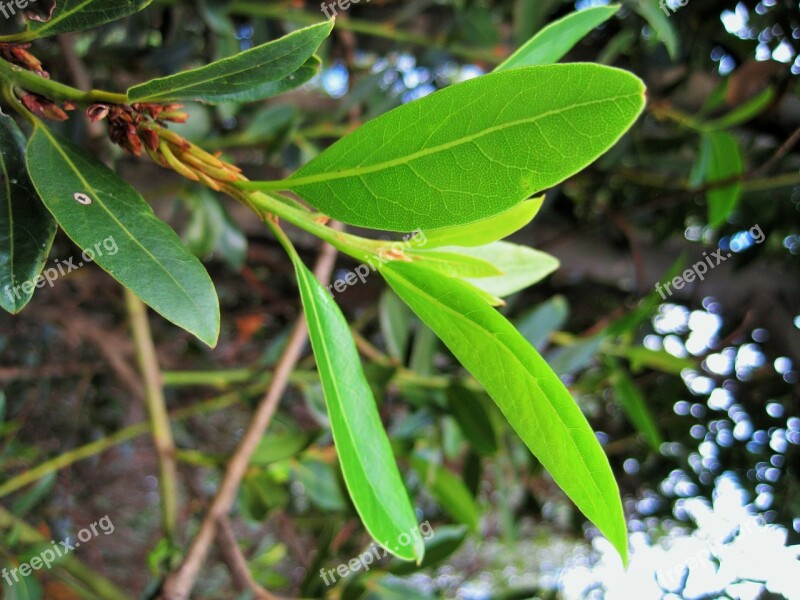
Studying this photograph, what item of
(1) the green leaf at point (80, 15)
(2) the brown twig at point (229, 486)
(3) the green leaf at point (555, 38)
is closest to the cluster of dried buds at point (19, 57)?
(1) the green leaf at point (80, 15)

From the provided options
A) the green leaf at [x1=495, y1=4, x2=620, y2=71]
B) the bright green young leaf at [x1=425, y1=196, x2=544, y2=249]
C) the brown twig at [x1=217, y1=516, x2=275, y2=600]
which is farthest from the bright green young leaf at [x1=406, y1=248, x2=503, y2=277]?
the brown twig at [x1=217, y1=516, x2=275, y2=600]

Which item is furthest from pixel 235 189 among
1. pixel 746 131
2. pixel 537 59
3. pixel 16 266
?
pixel 746 131

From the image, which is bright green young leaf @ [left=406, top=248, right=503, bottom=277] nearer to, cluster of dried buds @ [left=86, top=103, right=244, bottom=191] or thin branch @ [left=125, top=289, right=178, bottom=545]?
cluster of dried buds @ [left=86, top=103, right=244, bottom=191]

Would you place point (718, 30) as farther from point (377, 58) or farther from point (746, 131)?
point (377, 58)

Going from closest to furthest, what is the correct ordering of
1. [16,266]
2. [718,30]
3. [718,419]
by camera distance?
1. [16,266]
2. [718,30]
3. [718,419]

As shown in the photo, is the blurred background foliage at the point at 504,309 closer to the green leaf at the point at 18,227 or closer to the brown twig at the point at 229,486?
the brown twig at the point at 229,486

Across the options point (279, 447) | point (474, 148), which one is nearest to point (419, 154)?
point (474, 148)

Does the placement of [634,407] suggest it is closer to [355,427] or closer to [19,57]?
[355,427]
